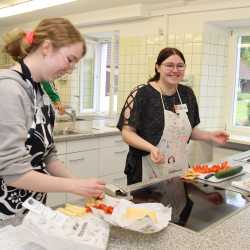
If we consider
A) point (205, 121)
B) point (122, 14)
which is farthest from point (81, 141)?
point (122, 14)

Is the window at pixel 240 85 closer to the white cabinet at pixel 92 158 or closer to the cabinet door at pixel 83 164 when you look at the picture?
the white cabinet at pixel 92 158

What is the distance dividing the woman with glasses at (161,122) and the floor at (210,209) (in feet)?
1.26

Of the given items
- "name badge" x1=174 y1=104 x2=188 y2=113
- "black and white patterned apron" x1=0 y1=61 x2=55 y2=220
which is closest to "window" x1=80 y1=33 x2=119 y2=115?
"name badge" x1=174 y1=104 x2=188 y2=113

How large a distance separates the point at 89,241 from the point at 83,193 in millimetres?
154

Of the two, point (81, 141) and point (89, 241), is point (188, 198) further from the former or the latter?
point (81, 141)

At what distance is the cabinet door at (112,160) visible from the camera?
9.57ft

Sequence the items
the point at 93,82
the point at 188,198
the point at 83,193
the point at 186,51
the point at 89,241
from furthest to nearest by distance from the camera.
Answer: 1. the point at 93,82
2. the point at 186,51
3. the point at 188,198
4. the point at 83,193
5. the point at 89,241

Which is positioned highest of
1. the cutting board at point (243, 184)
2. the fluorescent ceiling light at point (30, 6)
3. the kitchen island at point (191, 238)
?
the fluorescent ceiling light at point (30, 6)

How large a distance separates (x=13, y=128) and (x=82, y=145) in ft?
6.10

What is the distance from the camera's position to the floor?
101 centimetres

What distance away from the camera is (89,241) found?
2.53 ft

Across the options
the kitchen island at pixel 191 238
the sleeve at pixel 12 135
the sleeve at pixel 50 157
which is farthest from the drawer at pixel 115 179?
the sleeve at pixel 12 135

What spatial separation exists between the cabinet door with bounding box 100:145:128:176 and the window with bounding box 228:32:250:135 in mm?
1071

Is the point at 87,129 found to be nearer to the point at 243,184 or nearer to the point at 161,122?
the point at 161,122
